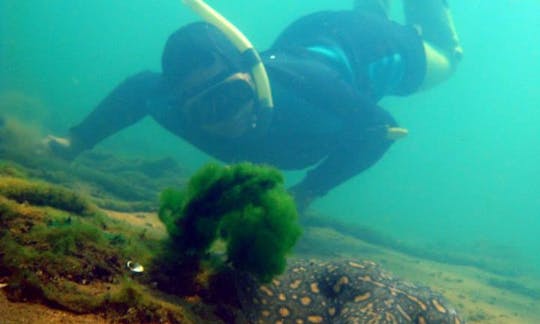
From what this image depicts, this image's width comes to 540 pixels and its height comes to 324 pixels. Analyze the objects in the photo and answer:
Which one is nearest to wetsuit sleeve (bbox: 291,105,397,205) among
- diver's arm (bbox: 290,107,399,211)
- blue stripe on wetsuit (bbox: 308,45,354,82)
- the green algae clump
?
diver's arm (bbox: 290,107,399,211)

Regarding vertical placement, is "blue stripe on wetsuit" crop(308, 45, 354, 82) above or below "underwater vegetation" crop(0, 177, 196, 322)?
above

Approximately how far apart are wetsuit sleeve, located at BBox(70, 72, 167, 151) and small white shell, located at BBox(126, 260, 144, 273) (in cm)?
620

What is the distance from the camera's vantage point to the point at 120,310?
2355mm

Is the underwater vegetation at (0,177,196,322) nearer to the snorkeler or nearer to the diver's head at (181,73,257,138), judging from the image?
the diver's head at (181,73,257,138)

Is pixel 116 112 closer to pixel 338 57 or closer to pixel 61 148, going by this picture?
pixel 61 148

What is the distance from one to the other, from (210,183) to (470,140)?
7078 inches

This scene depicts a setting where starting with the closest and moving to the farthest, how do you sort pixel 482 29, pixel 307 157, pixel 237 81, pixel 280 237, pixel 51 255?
pixel 51 255
pixel 280 237
pixel 237 81
pixel 307 157
pixel 482 29

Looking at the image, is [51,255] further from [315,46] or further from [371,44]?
[371,44]

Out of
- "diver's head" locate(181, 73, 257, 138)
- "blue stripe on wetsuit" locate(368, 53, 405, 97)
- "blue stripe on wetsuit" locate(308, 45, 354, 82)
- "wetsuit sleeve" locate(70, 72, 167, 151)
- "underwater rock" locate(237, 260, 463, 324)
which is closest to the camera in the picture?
"underwater rock" locate(237, 260, 463, 324)

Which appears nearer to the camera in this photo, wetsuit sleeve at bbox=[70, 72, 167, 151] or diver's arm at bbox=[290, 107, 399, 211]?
diver's arm at bbox=[290, 107, 399, 211]

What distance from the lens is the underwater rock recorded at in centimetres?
319

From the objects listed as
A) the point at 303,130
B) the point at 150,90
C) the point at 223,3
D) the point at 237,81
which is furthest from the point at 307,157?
the point at 223,3

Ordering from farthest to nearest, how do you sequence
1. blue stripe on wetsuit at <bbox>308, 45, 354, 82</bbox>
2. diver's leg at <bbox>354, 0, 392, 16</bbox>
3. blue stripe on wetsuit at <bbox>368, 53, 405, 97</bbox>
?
diver's leg at <bbox>354, 0, 392, 16</bbox>
blue stripe on wetsuit at <bbox>368, 53, 405, 97</bbox>
blue stripe on wetsuit at <bbox>308, 45, 354, 82</bbox>

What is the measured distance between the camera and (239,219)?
3.32 m
